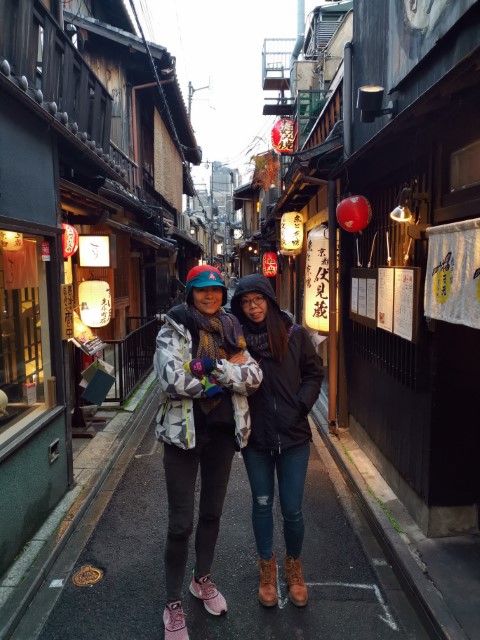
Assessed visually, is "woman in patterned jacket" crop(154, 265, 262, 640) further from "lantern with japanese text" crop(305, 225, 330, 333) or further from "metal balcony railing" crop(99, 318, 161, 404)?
"metal balcony railing" crop(99, 318, 161, 404)

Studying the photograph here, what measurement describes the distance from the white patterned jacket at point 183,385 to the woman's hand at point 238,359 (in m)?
0.04

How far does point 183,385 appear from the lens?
11.2 feet

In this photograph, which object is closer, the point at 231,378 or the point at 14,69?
the point at 231,378

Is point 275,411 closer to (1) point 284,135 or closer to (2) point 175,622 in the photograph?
(2) point 175,622

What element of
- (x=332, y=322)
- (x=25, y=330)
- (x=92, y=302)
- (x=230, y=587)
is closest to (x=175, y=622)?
(x=230, y=587)

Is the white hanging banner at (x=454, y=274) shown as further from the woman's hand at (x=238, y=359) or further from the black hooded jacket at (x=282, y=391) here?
the woman's hand at (x=238, y=359)

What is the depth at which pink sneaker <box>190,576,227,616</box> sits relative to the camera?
400 cm

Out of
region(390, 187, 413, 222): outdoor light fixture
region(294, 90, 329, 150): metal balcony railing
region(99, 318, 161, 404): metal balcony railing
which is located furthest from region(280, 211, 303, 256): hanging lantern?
region(390, 187, 413, 222): outdoor light fixture

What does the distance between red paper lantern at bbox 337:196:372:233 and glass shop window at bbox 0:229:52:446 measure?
436 cm

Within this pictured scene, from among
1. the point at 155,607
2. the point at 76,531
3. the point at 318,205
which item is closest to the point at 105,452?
the point at 76,531

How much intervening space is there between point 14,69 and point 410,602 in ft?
21.5

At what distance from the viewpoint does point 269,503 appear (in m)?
4.02

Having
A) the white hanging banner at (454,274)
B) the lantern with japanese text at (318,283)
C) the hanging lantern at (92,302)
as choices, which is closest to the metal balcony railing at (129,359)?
the hanging lantern at (92,302)

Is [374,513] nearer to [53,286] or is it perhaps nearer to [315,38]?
[53,286]
